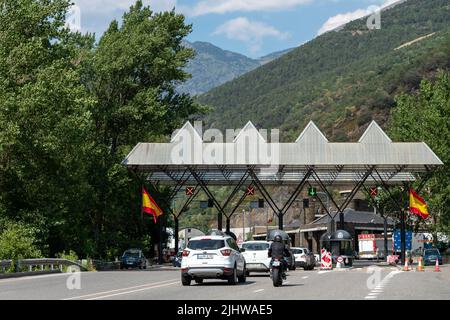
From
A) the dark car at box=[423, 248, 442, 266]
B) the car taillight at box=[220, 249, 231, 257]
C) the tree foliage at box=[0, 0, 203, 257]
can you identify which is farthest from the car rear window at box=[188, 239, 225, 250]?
the dark car at box=[423, 248, 442, 266]

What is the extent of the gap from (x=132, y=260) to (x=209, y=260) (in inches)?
1236

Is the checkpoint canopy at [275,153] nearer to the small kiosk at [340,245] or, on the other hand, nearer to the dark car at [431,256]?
the small kiosk at [340,245]

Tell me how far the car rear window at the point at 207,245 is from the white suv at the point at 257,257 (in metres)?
10.2

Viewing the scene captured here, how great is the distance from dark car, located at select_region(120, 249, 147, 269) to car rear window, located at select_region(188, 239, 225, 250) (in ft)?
101

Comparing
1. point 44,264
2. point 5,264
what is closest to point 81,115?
point 44,264

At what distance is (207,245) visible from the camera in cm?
2830

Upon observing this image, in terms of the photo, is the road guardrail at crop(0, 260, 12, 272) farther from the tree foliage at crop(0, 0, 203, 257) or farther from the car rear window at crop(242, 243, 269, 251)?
the car rear window at crop(242, 243, 269, 251)

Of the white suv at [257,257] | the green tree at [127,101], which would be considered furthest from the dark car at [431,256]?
the white suv at [257,257]

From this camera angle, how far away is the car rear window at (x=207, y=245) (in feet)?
92.5

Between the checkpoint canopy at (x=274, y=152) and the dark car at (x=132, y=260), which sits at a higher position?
the checkpoint canopy at (x=274, y=152)
